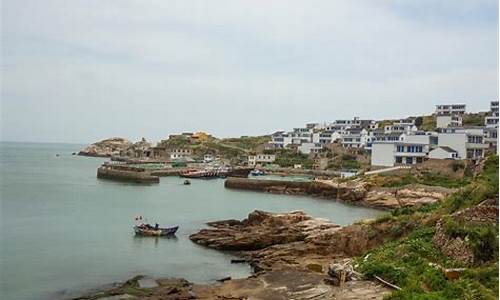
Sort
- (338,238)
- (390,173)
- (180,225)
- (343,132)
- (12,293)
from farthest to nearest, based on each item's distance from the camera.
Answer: (343,132)
(390,173)
(180,225)
(338,238)
(12,293)

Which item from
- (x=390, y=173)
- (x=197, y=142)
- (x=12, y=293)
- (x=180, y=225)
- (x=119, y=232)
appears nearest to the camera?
(x=12, y=293)

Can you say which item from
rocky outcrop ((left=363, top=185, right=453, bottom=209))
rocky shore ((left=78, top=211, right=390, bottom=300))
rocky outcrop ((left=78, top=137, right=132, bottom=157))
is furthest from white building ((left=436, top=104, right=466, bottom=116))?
rocky outcrop ((left=78, top=137, right=132, bottom=157))

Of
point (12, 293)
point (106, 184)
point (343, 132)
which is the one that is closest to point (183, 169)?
point (106, 184)

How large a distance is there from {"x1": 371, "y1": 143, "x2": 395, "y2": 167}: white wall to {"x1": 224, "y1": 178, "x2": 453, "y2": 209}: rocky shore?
8.90m

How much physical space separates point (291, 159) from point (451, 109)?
25663mm

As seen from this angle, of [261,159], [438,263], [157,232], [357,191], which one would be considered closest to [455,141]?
[357,191]

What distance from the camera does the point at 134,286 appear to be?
18922 mm

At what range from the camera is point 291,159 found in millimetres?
82125

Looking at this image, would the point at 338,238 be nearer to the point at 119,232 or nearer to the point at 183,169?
the point at 119,232

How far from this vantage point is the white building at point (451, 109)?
78.1 m

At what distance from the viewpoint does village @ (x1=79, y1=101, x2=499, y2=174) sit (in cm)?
5547

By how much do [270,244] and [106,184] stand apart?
127 feet

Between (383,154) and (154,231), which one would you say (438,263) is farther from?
(383,154)

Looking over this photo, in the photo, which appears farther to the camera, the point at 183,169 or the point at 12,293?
the point at 183,169
